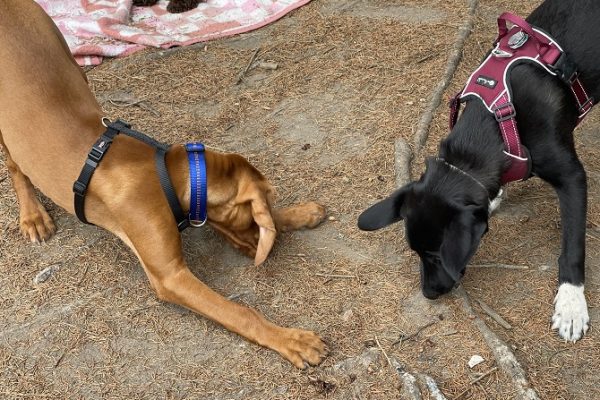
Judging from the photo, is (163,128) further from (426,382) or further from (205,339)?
(426,382)

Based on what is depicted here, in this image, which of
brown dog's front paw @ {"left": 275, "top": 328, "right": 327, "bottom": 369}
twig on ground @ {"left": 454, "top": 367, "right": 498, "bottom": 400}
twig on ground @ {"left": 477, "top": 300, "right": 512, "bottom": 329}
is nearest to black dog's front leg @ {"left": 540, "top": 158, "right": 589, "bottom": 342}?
twig on ground @ {"left": 477, "top": 300, "right": 512, "bottom": 329}

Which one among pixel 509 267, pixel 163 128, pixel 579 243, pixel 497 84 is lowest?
pixel 163 128

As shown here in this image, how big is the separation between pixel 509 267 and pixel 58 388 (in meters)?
2.61

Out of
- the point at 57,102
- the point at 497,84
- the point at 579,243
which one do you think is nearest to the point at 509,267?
the point at 579,243

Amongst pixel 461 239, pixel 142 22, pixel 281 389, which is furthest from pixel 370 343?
pixel 142 22

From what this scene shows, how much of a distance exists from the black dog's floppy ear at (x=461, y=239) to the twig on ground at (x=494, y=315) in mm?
581

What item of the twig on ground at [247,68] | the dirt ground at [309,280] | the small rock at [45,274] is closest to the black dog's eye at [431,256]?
the dirt ground at [309,280]

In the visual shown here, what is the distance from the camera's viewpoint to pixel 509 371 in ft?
10.6

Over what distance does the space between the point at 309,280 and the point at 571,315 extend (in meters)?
1.45

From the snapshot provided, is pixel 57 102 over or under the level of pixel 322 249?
over

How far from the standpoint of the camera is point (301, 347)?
342 cm

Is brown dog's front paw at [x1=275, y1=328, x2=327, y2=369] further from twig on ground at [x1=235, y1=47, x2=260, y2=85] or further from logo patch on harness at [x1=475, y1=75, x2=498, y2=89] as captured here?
twig on ground at [x1=235, y1=47, x2=260, y2=85]

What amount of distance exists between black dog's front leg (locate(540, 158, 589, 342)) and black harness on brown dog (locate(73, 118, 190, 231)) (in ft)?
6.86

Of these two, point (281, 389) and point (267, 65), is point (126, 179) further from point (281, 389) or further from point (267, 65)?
point (267, 65)
